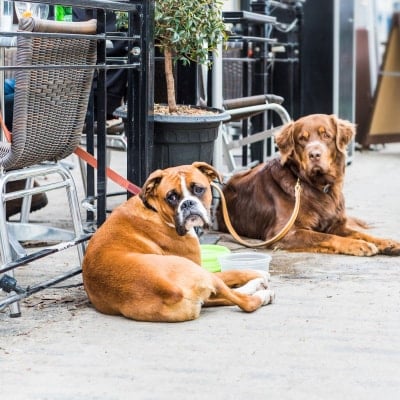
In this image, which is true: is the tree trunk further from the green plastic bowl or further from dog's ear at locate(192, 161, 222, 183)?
dog's ear at locate(192, 161, 222, 183)

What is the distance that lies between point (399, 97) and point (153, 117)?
688cm

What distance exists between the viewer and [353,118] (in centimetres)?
1063

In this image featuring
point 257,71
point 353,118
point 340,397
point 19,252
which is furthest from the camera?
point 353,118

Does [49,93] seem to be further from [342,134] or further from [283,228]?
[342,134]

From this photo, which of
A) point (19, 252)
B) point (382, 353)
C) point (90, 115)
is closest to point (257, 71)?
point (90, 115)

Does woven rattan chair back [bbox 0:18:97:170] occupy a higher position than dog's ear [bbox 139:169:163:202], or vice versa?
woven rattan chair back [bbox 0:18:97:170]

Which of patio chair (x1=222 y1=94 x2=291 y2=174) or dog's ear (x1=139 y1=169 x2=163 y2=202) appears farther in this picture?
patio chair (x1=222 y1=94 x2=291 y2=174)

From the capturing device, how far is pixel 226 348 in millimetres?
3719

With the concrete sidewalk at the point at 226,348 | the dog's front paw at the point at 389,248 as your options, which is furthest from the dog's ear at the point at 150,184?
the dog's front paw at the point at 389,248

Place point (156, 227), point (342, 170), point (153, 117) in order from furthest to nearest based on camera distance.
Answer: point (342, 170) → point (153, 117) → point (156, 227)

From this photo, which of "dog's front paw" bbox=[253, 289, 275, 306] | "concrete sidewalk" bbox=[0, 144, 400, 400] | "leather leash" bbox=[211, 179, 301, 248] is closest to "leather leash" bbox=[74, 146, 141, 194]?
"concrete sidewalk" bbox=[0, 144, 400, 400]

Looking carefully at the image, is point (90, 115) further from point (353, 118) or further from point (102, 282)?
point (353, 118)

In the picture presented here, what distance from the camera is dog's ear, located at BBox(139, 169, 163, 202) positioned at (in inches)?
171

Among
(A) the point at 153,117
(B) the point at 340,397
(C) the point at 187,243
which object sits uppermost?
(A) the point at 153,117
